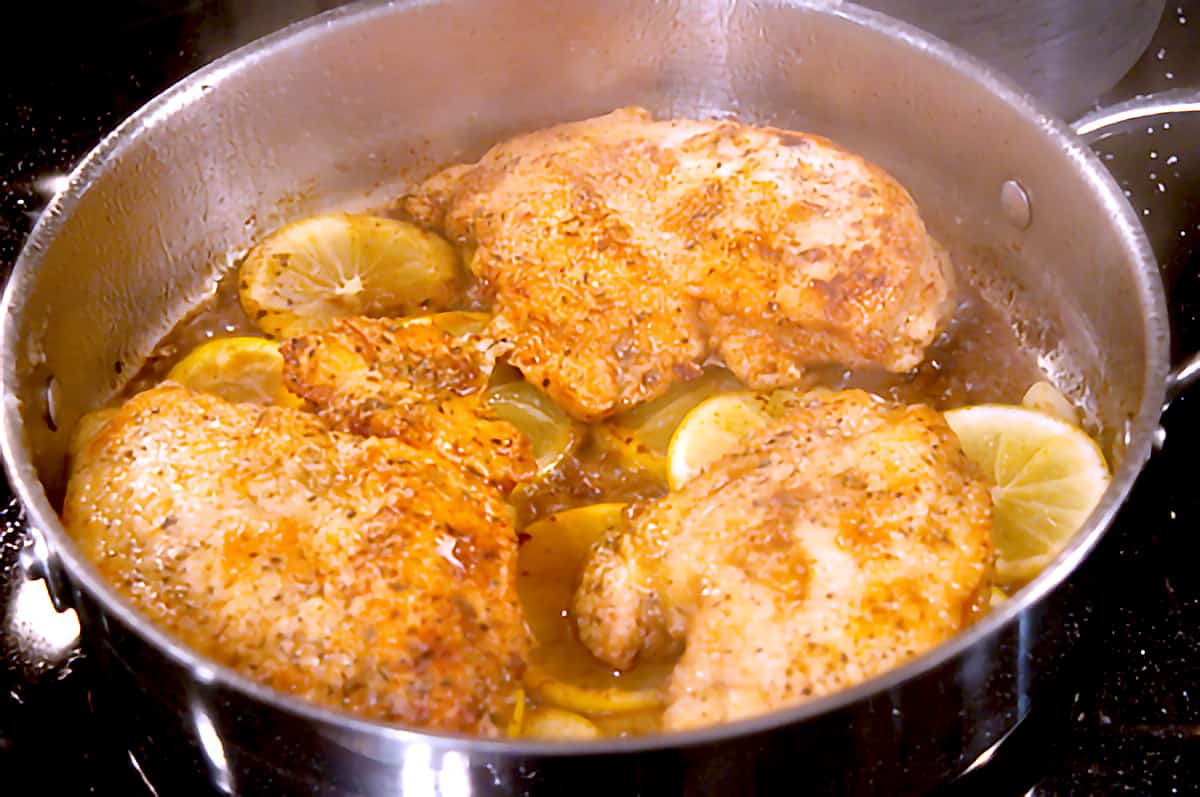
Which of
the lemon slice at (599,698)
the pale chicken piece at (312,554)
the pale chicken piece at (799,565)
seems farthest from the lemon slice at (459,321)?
the lemon slice at (599,698)

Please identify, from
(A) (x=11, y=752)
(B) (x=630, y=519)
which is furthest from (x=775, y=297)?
(A) (x=11, y=752)

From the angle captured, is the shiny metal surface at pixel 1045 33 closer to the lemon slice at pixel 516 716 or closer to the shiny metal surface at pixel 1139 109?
the shiny metal surface at pixel 1139 109

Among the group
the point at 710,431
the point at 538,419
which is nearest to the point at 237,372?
the point at 538,419

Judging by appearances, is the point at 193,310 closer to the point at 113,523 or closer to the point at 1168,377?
Answer: the point at 113,523

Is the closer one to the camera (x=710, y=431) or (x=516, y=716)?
(x=516, y=716)

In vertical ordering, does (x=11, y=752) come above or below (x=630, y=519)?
below

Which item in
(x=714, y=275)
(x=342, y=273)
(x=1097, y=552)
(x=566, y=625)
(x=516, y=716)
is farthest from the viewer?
(x=342, y=273)

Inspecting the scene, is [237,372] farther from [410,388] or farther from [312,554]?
[312,554]
